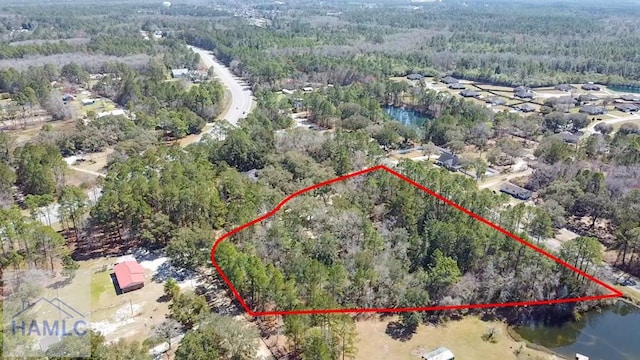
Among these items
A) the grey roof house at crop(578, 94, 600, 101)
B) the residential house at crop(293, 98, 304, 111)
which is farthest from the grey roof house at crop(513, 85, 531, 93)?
the residential house at crop(293, 98, 304, 111)

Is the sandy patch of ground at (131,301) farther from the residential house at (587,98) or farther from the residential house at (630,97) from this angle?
the residential house at (630,97)

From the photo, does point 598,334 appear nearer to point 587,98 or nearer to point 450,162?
point 450,162

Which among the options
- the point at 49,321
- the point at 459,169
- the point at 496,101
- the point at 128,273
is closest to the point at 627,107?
the point at 496,101

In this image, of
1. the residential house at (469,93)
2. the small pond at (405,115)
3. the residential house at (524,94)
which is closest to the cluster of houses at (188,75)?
the small pond at (405,115)

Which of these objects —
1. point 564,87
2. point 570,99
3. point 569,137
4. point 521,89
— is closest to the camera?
point 569,137

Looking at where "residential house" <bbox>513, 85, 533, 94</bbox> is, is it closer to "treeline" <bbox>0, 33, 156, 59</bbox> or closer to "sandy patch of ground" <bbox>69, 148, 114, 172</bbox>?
"sandy patch of ground" <bbox>69, 148, 114, 172</bbox>

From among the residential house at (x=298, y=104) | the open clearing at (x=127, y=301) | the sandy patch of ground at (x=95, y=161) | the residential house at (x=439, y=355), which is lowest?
the open clearing at (x=127, y=301)
